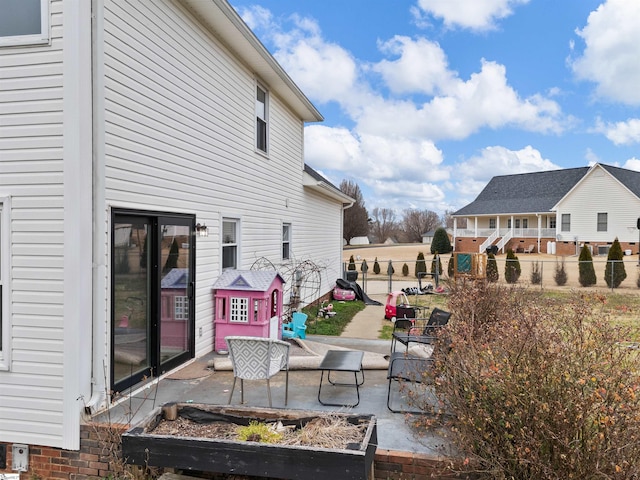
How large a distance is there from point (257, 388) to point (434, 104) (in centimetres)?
2300

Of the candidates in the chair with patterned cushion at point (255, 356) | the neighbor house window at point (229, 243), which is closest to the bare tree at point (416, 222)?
the neighbor house window at point (229, 243)

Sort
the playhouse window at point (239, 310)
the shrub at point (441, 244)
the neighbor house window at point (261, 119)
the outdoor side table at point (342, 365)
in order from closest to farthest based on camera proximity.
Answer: the outdoor side table at point (342, 365) < the playhouse window at point (239, 310) < the neighbor house window at point (261, 119) < the shrub at point (441, 244)

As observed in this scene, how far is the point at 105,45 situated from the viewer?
4402mm

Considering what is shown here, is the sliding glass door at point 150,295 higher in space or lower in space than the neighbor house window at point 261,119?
lower

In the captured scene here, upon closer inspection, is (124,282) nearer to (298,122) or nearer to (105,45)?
(105,45)

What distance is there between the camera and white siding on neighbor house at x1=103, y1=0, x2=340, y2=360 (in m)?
4.71

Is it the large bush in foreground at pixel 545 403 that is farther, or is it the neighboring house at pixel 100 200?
the neighboring house at pixel 100 200

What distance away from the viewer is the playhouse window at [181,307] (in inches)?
231

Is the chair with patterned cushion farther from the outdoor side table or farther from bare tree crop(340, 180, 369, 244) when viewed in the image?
bare tree crop(340, 180, 369, 244)

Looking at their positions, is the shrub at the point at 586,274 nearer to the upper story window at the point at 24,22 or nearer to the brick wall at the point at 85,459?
the brick wall at the point at 85,459

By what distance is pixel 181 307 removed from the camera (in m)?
6.03

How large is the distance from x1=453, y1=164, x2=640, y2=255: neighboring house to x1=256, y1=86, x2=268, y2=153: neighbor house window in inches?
1099

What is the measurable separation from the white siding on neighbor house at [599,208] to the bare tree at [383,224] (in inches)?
1641

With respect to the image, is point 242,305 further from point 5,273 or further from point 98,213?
point 5,273
